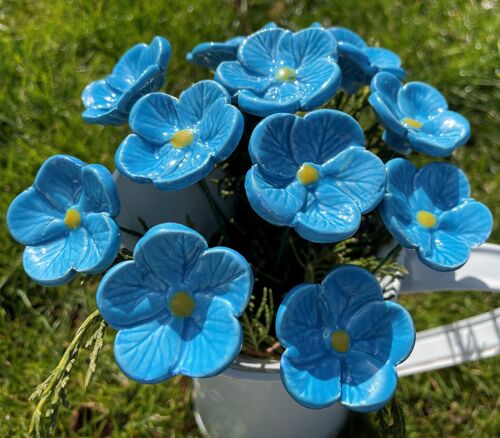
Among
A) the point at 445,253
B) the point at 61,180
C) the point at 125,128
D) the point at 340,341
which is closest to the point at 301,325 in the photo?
the point at 340,341

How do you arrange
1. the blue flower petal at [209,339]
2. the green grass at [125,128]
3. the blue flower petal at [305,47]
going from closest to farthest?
the blue flower petal at [209,339] → the blue flower petal at [305,47] → the green grass at [125,128]

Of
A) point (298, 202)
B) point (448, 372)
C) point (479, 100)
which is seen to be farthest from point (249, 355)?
point (479, 100)

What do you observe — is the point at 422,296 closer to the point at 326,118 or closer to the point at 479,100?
the point at 479,100

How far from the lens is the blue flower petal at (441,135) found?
0.55 meters

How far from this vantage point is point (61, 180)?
541 millimetres

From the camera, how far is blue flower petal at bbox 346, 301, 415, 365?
0.51 metres

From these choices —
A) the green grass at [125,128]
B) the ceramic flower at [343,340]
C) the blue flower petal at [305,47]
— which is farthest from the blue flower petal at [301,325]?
the green grass at [125,128]

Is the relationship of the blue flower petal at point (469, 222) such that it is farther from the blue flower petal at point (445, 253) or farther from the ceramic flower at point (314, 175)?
the ceramic flower at point (314, 175)

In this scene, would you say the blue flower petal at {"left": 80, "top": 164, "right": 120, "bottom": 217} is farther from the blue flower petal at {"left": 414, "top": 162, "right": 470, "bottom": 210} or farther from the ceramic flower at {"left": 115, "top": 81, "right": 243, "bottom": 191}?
the blue flower petal at {"left": 414, "top": 162, "right": 470, "bottom": 210}

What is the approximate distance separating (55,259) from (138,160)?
0.11 metres

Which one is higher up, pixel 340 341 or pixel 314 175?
pixel 314 175

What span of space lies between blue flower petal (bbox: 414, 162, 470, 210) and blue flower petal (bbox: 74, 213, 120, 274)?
29 cm

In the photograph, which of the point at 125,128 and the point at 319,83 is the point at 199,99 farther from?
the point at 125,128

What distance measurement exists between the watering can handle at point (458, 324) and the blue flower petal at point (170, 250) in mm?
234
